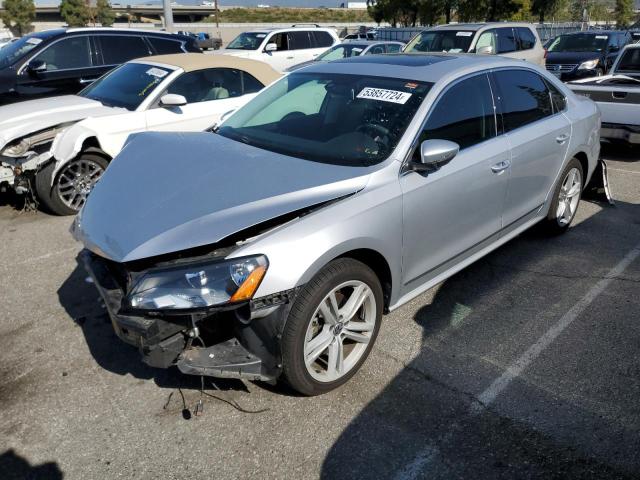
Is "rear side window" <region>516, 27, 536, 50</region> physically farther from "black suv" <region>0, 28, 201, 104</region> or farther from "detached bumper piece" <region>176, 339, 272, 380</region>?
"detached bumper piece" <region>176, 339, 272, 380</region>

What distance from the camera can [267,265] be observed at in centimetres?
257

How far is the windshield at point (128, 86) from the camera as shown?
6348mm

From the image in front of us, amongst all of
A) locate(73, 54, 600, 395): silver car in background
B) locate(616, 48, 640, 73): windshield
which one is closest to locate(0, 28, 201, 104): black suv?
locate(73, 54, 600, 395): silver car in background

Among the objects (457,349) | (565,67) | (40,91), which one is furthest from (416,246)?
(565,67)

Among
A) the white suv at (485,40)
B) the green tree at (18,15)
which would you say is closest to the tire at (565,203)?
the white suv at (485,40)

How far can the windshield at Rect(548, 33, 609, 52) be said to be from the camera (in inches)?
582

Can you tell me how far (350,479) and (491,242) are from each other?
2.25m

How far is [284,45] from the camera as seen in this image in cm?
1466

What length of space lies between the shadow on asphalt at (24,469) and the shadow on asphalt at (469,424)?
1.28 meters

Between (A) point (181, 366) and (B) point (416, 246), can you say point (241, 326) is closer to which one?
(A) point (181, 366)

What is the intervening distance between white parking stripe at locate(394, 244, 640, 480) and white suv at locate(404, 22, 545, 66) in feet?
24.1

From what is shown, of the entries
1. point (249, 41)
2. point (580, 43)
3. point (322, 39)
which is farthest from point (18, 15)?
point (580, 43)

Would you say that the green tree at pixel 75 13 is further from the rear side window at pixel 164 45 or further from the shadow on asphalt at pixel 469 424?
the shadow on asphalt at pixel 469 424

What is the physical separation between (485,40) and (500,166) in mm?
8452
